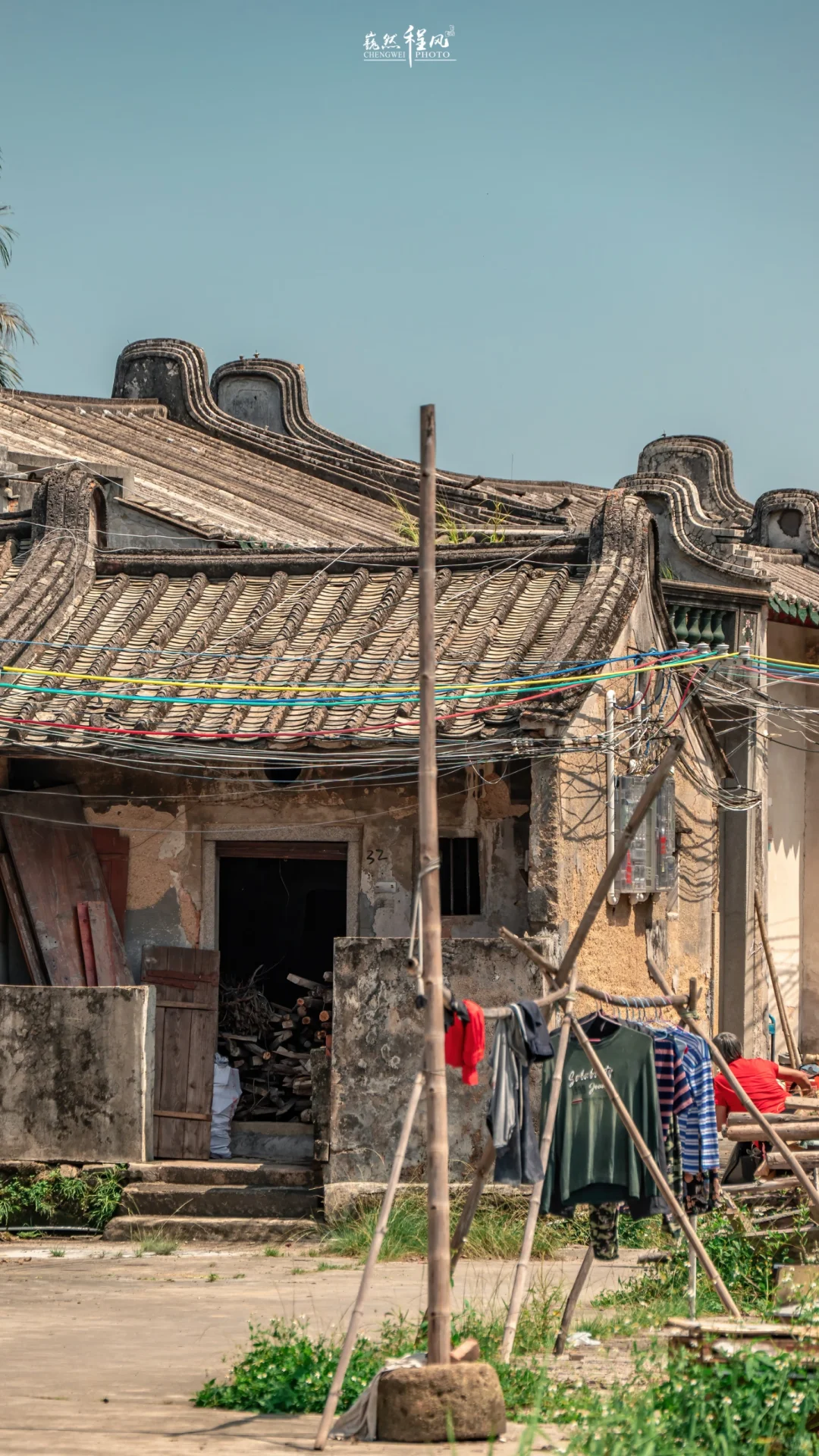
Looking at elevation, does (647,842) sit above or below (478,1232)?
above

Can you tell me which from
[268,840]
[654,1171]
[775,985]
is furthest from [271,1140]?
[775,985]

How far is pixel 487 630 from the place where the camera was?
46.5 feet

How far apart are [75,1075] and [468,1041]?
20.0 ft

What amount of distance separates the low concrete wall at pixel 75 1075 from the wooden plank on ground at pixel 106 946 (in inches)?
29.0

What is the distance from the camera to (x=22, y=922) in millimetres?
13828

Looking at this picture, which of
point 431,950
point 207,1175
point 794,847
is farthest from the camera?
point 794,847

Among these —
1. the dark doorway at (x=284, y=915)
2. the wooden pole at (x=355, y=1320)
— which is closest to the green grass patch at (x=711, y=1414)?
the wooden pole at (x=355, y=1320)

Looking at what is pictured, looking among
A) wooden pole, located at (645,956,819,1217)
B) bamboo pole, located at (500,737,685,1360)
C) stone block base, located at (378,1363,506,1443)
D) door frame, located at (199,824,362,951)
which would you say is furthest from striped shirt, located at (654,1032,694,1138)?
door frame, located at (199,824,362,951)

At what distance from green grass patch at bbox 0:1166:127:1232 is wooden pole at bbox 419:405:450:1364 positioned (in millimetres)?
6515

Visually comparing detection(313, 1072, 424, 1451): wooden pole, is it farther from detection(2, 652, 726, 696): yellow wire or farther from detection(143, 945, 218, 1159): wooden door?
detection(143, 945, 218, 1159): wooden door

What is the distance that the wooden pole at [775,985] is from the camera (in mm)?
18188

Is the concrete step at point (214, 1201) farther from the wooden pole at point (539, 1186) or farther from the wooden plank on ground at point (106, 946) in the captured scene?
the wooden pole at point (539, 1186)

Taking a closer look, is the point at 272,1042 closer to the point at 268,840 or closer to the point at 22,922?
the point at 268,840

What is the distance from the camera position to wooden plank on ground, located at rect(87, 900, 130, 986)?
1390 centimetres
